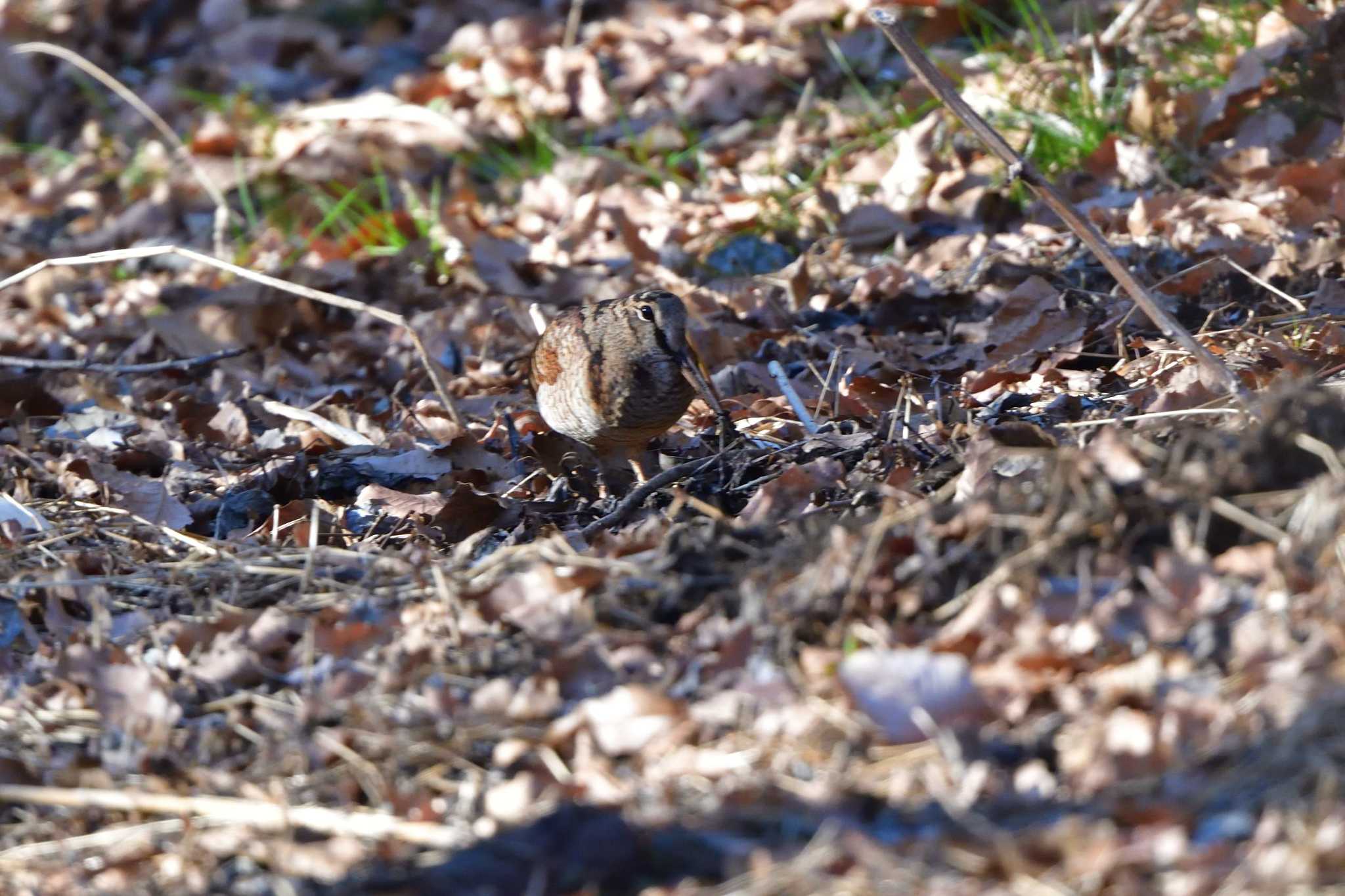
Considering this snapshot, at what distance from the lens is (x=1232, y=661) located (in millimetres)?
2381

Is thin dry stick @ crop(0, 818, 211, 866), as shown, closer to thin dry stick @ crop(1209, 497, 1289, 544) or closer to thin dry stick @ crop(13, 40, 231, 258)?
thin dry stick @ crop(1209, 497, 1289, 544)

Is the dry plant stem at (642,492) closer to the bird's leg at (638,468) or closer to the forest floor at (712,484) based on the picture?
the forest floor at (712,484)

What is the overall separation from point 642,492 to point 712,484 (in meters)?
0.21

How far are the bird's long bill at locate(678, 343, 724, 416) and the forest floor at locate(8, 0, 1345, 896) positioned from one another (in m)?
0.21

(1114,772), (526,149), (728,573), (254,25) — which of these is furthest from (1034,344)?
(254,25)

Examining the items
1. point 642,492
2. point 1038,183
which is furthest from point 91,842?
point 1038,183

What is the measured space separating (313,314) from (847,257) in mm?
2088

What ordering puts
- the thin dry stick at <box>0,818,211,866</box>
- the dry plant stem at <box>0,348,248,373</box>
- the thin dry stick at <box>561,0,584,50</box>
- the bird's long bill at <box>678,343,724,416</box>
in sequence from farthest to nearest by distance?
the thin dry stick at <box>561,0,584,50</box> → the dry plant stem at <box>0,348,248,373</box> → the bird's long bill at <box>678,343,724,416</box> → the thin dry stick at <box>0,818,211,866</box>

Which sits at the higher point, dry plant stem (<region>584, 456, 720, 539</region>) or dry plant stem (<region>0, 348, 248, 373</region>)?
dry plant stem (<region>584, 456, 720, 539</region>)

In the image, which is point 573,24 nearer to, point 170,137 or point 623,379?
point 170,137

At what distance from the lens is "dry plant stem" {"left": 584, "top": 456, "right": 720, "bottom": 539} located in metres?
3.67

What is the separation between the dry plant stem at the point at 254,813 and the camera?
2.36 meters

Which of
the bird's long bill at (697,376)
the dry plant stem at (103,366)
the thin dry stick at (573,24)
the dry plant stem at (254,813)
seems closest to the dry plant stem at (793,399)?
the bird's long bill at (697,376)

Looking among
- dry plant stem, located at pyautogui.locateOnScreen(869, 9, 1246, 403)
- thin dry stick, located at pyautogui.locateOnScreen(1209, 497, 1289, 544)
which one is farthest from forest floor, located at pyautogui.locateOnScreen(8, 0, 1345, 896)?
dry plant stem, located at pyautogui.locateOnScreen(869, 9, 1246, 403)
